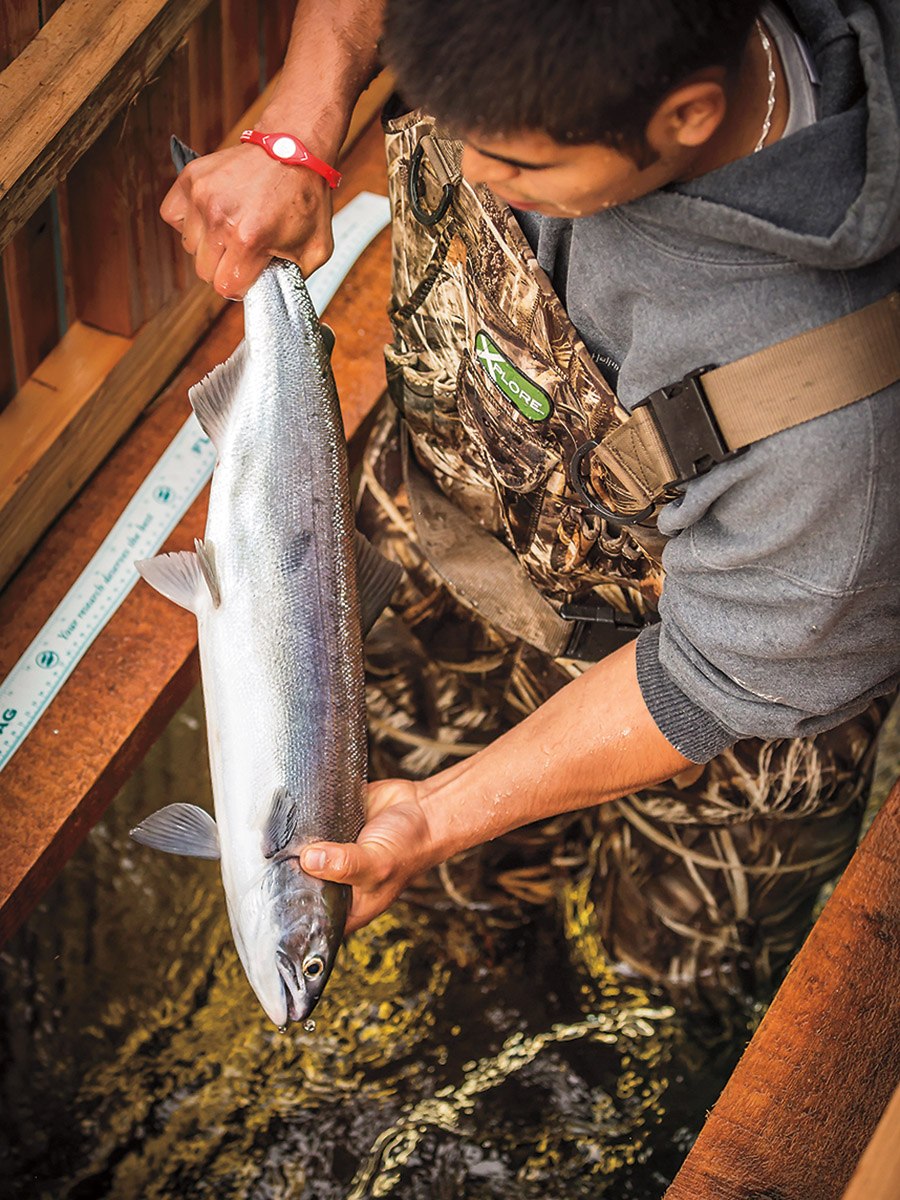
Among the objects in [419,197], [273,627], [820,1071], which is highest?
[419,197]

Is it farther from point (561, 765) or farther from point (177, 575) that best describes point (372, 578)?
point (561, 765)

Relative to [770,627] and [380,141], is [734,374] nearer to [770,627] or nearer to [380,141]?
[770,627]

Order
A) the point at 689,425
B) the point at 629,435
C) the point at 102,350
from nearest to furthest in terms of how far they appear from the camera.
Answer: the point at 689,425 < the point at 629,435 < the point at 102,350

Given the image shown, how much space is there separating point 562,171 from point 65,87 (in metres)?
1.31

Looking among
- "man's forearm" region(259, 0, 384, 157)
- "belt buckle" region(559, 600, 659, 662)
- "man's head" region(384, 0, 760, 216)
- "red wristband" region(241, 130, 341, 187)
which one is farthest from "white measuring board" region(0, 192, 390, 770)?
"man's head" region(384, 0, 760, 216)

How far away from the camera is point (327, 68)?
2445mm

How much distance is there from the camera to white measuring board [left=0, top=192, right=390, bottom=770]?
2.89 meters

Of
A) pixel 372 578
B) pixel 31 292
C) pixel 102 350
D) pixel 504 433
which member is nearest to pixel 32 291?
pixel 31 292

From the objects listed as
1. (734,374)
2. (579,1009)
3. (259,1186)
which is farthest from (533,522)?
(259,1186)

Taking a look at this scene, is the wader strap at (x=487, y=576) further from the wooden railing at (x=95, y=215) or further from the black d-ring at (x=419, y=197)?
the wooden railing at (x=95, y=215)

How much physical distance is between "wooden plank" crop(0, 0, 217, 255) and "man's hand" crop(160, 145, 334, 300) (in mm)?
256

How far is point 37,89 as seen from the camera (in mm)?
2354

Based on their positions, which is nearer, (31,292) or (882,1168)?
(882,1168)

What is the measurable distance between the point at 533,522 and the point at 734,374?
981 mm
